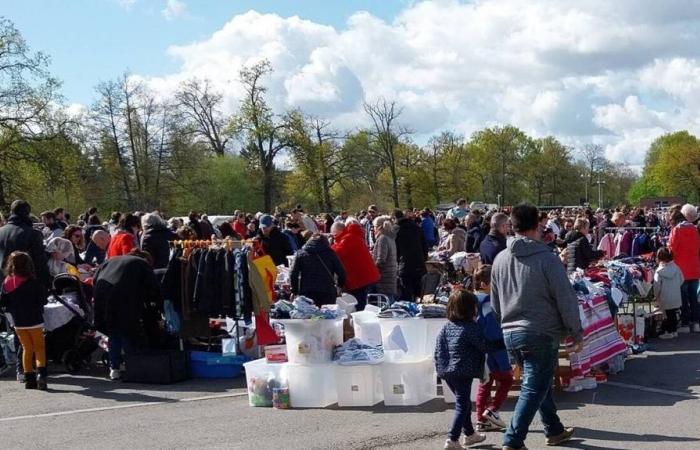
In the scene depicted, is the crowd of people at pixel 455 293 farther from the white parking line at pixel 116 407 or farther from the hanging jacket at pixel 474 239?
the white parking line at pixel 116 407

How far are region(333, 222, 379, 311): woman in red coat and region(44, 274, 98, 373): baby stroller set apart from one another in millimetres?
3265

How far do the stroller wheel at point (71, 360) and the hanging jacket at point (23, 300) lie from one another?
1046mm

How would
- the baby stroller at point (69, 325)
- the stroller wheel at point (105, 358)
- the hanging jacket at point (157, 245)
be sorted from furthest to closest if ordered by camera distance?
1. the hanging jacket at point (157, 245)
2. the stroller wheel at point (105, 358)
3. the baby stroller at point (69, 325)

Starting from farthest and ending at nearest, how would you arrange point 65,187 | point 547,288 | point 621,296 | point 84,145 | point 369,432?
point 84,145 < point 65,187 < point 621,296 < point 369,432 < point 547,288

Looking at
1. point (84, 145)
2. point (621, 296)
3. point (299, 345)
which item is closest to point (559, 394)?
point (621, 296)

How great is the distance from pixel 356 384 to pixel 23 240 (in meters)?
4.76

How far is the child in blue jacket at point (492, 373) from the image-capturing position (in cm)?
647

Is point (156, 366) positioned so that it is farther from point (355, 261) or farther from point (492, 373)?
point (492, 373)

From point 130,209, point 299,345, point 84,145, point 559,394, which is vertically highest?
point 84,145

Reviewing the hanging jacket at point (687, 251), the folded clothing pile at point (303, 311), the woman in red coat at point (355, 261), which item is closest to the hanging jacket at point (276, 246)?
the woman in red coat at point (355, 261)

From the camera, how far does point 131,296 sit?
916 cm

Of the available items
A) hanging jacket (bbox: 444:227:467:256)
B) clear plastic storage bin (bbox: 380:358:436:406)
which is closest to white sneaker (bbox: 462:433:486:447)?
clear plastic storage bin (bbox: 380:358:436:406)

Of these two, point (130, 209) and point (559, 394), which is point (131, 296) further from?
point (130, 209)

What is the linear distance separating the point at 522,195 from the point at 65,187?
1923 inches
